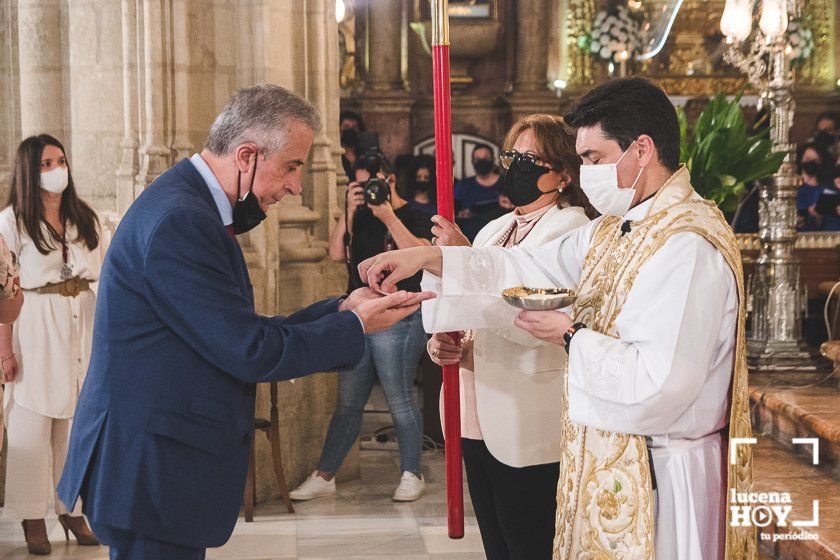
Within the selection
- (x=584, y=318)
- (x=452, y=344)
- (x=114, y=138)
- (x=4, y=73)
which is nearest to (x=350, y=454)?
(x=114, y=138)

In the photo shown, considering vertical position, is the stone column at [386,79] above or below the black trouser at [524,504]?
above

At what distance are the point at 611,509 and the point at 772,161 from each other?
13.1 ft

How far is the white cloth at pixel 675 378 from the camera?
2207 mm

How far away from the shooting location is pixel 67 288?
5.07m

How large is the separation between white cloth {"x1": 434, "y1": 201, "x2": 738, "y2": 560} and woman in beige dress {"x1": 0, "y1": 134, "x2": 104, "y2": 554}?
3.32 metres

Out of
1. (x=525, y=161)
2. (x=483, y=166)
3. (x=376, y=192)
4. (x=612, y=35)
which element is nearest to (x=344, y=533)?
(x=376, y=192)

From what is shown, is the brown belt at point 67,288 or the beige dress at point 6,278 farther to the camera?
the brown belt at point 67,288

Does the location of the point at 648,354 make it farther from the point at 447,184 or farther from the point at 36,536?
the point at 36,536

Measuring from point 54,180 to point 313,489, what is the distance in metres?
2.13

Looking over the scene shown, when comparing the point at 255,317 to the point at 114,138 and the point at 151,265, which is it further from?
the point at 114,138

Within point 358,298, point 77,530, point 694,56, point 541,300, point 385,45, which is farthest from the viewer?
point 694,56

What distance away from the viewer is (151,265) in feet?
7.34

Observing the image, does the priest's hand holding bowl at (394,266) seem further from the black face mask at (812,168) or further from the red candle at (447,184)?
the black face mask at (812,168)

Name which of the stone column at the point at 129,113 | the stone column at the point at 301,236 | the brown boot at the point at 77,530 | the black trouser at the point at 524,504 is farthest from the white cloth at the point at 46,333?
the black trouser at the point at 524,504
